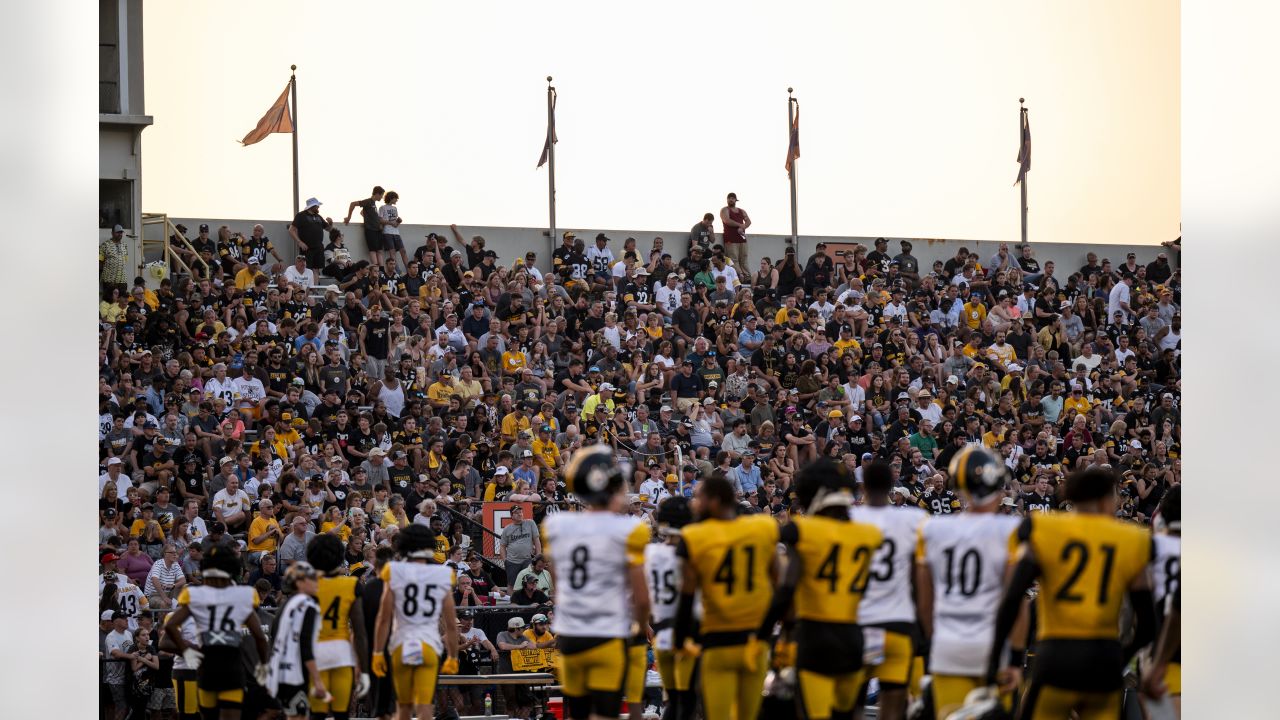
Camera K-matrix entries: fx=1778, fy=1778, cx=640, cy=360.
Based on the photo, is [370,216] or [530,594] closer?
[530,594]

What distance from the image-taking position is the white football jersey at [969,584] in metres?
9.67

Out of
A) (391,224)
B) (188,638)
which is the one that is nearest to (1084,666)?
(188,638)

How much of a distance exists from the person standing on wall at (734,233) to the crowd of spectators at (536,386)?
1.29ft

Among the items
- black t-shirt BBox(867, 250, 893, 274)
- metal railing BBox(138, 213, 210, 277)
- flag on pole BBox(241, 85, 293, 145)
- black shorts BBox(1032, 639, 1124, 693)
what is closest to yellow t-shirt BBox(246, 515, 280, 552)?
metal railing BBox(138, 213, 210, 277)

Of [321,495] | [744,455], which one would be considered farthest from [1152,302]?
[321,495]

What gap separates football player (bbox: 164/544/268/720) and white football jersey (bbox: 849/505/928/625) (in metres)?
4.65

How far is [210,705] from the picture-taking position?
42.7ft

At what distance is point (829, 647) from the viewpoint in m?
10.2

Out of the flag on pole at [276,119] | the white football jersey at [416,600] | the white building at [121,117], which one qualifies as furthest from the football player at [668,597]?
the flag on pole at [276,119]

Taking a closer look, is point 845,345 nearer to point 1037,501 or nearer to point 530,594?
point 1037,501

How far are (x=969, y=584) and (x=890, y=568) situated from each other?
0.83 metres

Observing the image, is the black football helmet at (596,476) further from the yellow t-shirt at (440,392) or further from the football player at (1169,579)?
the yellow t-shirt at (440,392)
